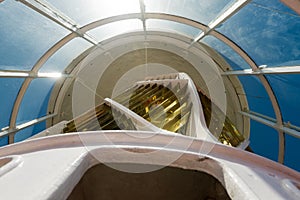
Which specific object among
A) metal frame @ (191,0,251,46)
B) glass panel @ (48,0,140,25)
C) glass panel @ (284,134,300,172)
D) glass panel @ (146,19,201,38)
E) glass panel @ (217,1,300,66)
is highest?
glass panel @ (146,19,201,38)

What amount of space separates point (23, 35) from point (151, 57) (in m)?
3.32

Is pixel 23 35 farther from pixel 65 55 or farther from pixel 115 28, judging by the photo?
pixel 115 28

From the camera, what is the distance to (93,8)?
11.2ft

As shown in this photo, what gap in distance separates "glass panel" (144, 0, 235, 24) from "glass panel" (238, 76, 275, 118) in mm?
1573

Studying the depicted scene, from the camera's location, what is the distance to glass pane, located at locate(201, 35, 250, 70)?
4.23 m

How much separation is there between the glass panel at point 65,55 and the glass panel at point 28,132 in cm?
120

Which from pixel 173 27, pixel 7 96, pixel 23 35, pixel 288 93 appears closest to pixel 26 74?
pixel 7 96

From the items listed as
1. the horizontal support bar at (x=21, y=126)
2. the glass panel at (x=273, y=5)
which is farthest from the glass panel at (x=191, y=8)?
the horizontal support bar at (x=21, y=126)

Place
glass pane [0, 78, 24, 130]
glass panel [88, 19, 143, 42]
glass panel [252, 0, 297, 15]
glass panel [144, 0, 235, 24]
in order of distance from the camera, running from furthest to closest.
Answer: glass panel [88, 19, 143, 42] < glass pane [0, 78, 24, 130] < glass panel [144, 0, 235, 24] < glass panel [252, 0, 297, 15]

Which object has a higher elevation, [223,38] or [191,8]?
[191,8]

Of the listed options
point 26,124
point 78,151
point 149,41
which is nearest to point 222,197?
point 78,151

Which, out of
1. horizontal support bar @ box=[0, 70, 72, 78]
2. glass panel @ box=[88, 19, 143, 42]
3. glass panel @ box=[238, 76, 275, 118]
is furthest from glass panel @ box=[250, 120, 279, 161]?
horizontal support bar @ box=[0, 70, 72, 78]

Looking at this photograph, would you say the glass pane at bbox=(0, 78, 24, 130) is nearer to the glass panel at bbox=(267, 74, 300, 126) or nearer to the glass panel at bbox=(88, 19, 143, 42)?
the glass panel at bbox=(88, 19, 143, 42)

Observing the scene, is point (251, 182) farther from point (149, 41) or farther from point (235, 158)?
point (149, 41)
